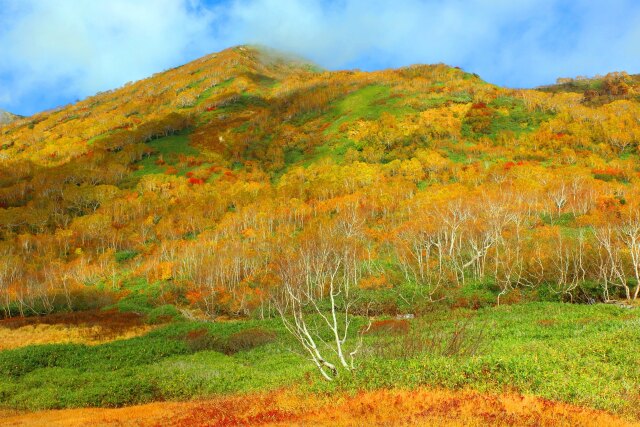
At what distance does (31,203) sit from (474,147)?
118 meters

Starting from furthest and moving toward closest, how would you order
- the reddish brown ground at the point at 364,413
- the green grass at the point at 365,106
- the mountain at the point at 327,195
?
the green grass at the point at 365,106 < the mountain at the point at 327,195 < the reddish brown ground at the point at 364,413

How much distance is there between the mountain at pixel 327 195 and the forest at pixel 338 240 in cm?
63

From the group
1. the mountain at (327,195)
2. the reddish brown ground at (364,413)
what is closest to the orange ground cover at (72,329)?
the mountain at (327,195)

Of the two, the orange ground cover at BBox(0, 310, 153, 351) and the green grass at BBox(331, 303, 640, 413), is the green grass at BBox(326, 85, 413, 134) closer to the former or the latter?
the orange ground cover at BBox(0, 310, 153, 351)

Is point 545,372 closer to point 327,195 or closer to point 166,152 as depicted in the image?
point 327,195

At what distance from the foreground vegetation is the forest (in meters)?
0.13

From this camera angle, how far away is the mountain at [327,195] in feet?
176

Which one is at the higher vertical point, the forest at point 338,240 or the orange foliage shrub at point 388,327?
the forest at point 338,240

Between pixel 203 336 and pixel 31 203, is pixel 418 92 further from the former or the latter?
pixel 203 336

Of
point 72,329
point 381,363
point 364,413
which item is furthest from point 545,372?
point 72,329

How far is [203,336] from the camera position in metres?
37.7

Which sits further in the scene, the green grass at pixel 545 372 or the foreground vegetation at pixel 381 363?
the foreground vegetation at pixel 381 363

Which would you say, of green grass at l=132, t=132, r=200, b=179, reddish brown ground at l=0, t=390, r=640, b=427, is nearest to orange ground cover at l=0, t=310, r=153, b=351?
reddish brown ground at l=0, t=390, r=640, b=427

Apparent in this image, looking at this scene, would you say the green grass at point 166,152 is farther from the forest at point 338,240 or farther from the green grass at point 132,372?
the green grass at point 132,372
